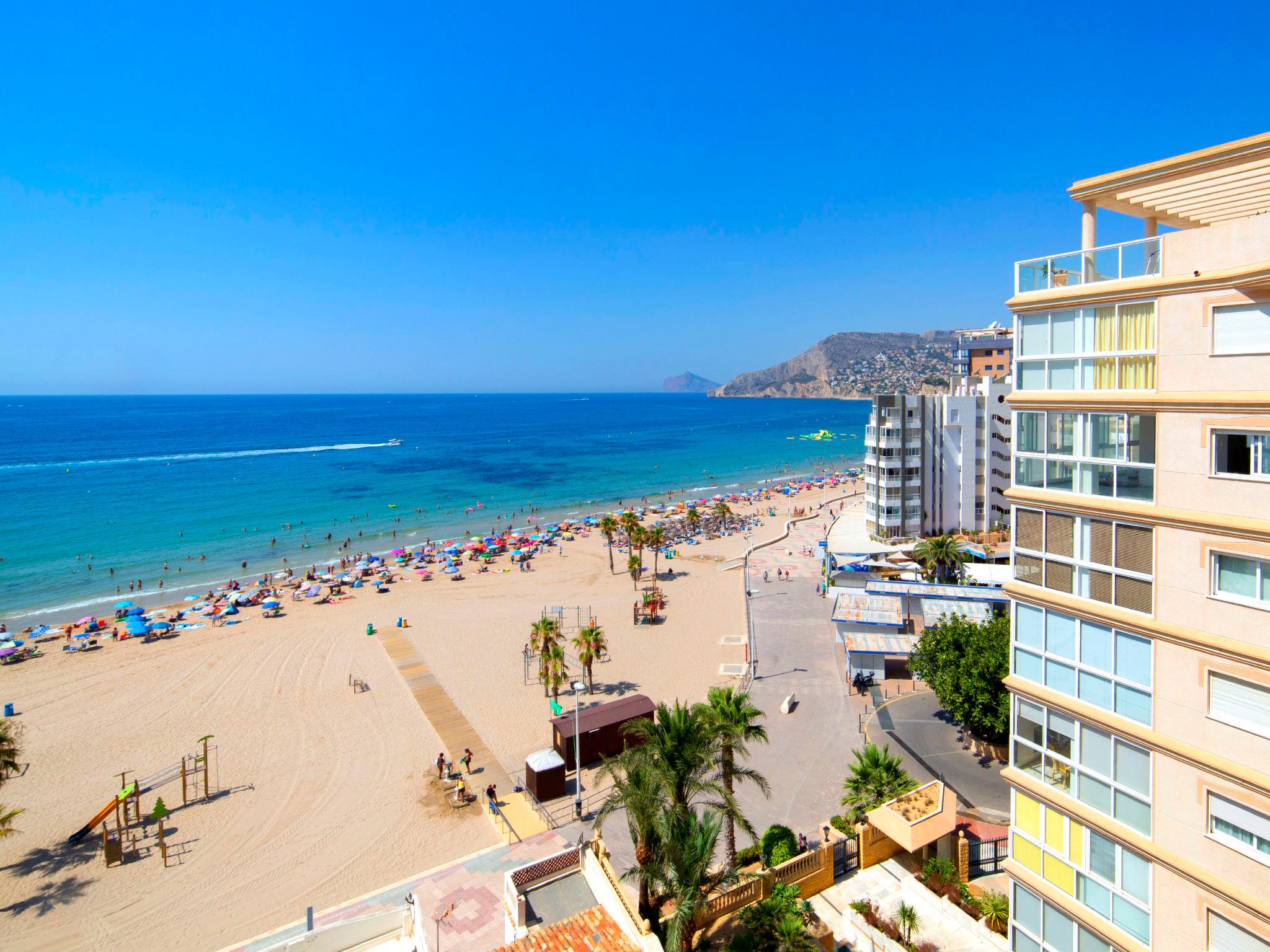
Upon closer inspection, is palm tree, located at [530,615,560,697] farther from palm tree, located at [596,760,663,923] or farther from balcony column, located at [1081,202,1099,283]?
balcony column, located at [1081,202,1099,283]

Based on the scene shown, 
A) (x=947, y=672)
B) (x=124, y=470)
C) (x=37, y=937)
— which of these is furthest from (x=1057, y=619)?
(x=124, y=470)

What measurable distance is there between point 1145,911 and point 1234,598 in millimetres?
3322

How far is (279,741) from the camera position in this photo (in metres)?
24.1

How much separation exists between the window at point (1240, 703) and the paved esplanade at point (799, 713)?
1232cm

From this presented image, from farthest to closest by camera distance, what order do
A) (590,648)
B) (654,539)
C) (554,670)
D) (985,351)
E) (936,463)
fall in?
(985,351)
(936,463)
(654,539)
(590,648)
(554,670)

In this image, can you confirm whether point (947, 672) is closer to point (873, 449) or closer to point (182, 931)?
point (182, 931)

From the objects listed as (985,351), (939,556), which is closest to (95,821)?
(939,556)

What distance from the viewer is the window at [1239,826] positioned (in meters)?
5.70

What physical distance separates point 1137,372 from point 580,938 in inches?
417

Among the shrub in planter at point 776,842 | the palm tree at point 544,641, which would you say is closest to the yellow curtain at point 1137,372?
the shrub in planter at point 776,842

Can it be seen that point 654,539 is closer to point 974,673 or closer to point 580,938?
point 974,673

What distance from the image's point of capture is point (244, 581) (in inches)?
1892

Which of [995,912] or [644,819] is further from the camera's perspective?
[995,912]

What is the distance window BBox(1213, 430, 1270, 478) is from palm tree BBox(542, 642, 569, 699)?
22289mm
